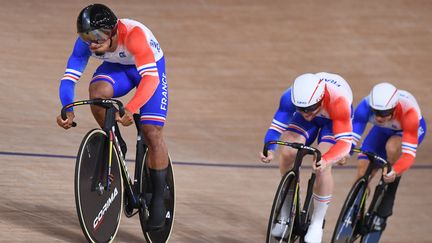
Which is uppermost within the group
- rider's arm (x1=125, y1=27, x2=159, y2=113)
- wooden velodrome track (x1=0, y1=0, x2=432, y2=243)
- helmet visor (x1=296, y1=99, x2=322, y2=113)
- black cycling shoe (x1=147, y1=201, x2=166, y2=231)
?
rider's arm (x1=125, y1=27, x2=159, y2=113)

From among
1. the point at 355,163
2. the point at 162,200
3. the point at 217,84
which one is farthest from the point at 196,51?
the point at 162,200

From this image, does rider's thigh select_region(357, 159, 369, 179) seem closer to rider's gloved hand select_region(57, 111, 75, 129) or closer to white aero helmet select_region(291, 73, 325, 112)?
white aero helmet select_region(291, 73, 325, 112)

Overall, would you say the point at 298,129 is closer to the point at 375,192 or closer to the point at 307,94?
the point at 307,94

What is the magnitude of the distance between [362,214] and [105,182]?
1.83 metres

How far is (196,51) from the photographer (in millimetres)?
8328

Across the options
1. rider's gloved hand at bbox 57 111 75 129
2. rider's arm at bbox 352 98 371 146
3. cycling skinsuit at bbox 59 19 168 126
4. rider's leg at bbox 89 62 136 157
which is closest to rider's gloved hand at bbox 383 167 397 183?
rider's arm at bbox 352 98 371 146

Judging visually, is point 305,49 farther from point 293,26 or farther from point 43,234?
point 43,234

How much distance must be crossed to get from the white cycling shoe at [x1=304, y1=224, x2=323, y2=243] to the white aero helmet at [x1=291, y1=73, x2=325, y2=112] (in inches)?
24.3

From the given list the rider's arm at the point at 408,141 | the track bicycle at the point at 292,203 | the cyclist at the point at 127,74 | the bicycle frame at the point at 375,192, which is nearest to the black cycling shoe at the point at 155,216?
the cyclist at the point at 127,74

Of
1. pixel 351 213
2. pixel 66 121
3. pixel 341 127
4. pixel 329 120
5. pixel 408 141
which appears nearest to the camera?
pixel 66 121

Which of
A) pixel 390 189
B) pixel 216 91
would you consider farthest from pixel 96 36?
pixel 216 91

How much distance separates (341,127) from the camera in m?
4.66

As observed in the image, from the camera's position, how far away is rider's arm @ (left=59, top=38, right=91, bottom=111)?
13.4ft

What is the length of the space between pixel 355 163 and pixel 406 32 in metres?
2.43
